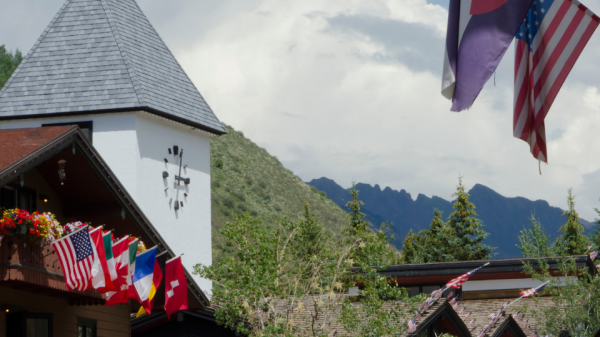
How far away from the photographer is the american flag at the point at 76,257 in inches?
598

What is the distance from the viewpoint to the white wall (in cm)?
3275

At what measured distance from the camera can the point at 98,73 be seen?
111 ft

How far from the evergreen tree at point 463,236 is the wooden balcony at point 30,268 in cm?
3663

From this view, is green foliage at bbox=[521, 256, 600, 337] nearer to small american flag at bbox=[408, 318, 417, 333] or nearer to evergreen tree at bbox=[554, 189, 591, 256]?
small american flag at bbox=[408, 318, 417, 333]

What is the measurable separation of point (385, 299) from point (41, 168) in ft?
31.4

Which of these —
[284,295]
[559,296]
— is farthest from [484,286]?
[284,295]

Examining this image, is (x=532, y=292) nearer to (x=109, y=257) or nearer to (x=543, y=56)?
(x=109, y=257)

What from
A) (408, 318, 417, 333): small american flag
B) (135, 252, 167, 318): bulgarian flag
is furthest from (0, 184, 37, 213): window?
(408, 318, 417, 333): small american flag

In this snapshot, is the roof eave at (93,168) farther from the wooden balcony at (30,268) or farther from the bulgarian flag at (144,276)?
the bulgarian flag at (144,276)

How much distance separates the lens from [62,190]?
62.7ft

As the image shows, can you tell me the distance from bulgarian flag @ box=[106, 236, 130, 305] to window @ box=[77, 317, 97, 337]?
2289mm

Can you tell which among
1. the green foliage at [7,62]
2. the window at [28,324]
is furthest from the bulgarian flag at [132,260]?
the green foliage at [7,62]

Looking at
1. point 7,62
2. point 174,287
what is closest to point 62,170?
point 174,287

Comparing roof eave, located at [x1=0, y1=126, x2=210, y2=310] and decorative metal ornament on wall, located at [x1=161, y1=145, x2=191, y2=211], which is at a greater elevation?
decorative metal ornament on wall, located at [x1=161, y1=145, x2=191, y2=211]
